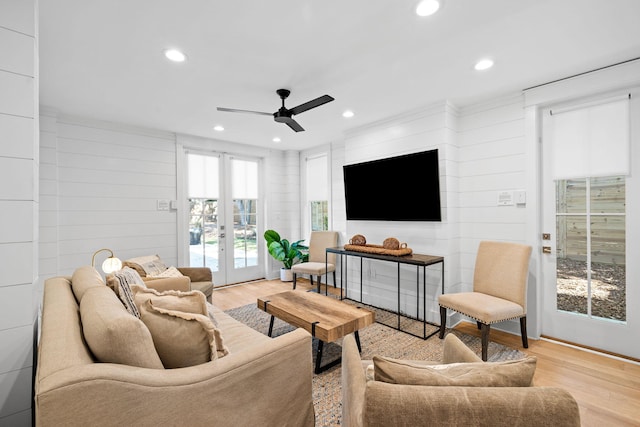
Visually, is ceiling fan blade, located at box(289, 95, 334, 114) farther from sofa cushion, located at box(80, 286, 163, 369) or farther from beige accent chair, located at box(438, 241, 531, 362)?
beige accent chair, located at box(438, 241, 531, 362)

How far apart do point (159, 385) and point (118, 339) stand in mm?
206

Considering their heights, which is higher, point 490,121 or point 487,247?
point 490,121

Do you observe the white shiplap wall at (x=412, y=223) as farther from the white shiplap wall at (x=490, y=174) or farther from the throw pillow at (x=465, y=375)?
the throw pillow at (x=465, y=375)

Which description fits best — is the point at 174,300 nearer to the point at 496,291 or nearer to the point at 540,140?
the point at 496,291

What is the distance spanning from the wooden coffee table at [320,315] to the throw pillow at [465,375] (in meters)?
1.26

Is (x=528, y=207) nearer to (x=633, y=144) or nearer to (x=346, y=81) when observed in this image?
(x=633, y=144)

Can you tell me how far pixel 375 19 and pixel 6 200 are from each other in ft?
7.01

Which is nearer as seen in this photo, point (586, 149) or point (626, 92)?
point (626, 92)

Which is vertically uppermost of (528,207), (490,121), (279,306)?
(490,121)

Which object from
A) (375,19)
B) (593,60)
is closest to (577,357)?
(593,60)

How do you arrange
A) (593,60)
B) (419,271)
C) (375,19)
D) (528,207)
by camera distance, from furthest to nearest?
1. (419,271)
2. (528,207)
3. (593,60)
4. (375,19)

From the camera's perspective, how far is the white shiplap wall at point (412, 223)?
129 inches

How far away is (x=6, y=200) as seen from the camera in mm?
1207

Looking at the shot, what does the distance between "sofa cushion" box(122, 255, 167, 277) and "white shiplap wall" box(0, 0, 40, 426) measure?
6.49ft
